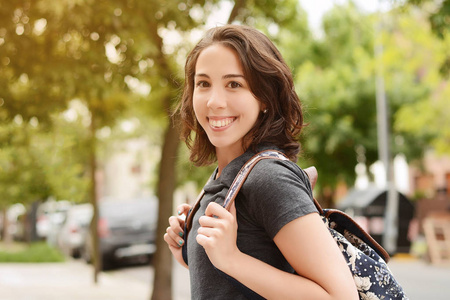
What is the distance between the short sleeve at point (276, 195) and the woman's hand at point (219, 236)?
71mm

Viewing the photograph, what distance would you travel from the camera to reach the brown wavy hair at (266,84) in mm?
1785

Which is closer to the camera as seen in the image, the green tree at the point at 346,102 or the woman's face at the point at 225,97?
the woman's face at the point at 225,97

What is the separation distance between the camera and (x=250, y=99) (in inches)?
70.8

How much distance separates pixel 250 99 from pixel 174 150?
6863mm

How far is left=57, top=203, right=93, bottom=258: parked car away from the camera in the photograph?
20.6 meters

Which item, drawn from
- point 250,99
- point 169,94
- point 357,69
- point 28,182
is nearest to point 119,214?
point 28,182

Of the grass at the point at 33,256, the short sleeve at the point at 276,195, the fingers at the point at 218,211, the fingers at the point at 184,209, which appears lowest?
the grass at the point at 33,256

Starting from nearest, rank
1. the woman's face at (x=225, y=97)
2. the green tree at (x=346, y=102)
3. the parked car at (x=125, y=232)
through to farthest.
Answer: the woman's face at (x=225, y=97), the parked car at (x=125, y=232), the green tree at (x=346, y=102)

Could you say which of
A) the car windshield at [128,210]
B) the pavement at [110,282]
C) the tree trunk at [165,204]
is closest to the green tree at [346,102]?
the pavement at [110,282]

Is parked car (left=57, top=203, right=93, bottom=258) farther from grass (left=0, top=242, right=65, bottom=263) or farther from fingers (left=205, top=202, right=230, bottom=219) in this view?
fingers (left=205, top=202, right=230, bottom=219)

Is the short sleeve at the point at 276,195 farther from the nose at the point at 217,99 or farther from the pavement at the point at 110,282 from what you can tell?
the pavement at the point at 110,282

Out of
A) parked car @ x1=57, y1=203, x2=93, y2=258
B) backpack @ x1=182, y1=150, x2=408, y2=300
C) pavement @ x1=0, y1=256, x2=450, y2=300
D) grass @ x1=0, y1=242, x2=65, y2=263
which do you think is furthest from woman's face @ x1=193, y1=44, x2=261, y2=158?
parked car @ x1=57, y1=203, x2=93, y2=258

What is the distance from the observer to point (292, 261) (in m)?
1.55

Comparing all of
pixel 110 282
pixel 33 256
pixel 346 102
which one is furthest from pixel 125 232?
pixel 346 102
